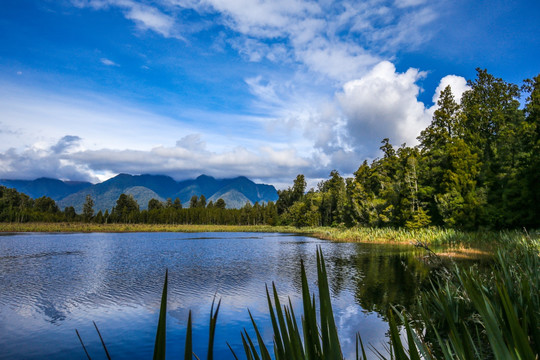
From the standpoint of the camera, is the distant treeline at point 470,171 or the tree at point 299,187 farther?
the tree at point 299,187

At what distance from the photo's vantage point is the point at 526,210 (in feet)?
82.2

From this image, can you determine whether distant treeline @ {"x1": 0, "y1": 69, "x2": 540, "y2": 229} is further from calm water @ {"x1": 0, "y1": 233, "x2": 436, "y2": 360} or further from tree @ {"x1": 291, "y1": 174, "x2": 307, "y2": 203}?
tree @ {"x1": 291, "y1": 174, "x2": 307, "y2": 203}

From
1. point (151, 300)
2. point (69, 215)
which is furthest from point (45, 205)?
point (151, 300)

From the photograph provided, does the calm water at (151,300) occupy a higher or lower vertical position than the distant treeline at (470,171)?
lower

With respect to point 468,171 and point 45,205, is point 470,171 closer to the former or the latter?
point 468,171

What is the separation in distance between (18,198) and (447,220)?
13521cm

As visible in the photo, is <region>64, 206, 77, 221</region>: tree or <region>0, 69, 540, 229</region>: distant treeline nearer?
<region>0, 69, 540, 229</region>: distant treeline

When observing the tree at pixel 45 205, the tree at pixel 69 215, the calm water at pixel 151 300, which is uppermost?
the tree at pixel 45 205

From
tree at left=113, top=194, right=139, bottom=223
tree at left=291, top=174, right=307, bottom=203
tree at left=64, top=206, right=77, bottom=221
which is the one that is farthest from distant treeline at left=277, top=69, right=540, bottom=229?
tree at left=64, top=206, right=77, bottom=221

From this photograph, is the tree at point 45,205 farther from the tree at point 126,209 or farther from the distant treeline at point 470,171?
the distant treeline at point 470,171

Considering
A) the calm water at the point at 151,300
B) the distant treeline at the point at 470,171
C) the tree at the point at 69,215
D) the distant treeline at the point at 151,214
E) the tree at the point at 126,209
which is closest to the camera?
the calm water at the point at 151,300

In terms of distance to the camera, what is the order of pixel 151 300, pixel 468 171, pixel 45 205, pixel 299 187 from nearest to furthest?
pixel 151 300, pixel 468 171, pixel 299 187, pixel 45 205

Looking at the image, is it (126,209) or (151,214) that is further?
(126,209)

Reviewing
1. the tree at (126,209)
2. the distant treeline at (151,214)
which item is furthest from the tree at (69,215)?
the tree at (126,209)
